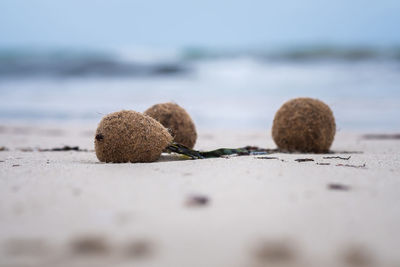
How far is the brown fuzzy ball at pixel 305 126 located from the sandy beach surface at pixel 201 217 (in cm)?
161

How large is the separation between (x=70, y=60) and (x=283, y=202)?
90.4 ft

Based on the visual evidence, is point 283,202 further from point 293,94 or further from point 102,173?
point 293,94

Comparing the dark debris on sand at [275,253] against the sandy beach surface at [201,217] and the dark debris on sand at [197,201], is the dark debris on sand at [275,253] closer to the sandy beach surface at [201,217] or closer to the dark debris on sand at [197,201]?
the sandy beach surface at [201,217]

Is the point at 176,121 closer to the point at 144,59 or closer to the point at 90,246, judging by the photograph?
the point at 90,246

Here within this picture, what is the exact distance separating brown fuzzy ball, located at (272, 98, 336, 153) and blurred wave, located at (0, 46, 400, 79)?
59.9ft

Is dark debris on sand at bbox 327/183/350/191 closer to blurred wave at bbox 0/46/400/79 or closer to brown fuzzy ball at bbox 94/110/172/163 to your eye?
brown fuzzy ball at bbox 94/110/172/163

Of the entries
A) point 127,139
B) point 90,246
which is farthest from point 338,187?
point 127,139

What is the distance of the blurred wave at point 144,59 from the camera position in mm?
22984

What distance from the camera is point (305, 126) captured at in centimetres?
454

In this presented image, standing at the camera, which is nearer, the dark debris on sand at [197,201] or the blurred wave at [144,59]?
the dark debris on sand at [197,201]

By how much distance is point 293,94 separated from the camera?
44.8 ft

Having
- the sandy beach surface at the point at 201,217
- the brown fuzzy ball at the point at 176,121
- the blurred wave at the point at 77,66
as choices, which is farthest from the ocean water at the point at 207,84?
the sandy beach surface at the point at 201,217

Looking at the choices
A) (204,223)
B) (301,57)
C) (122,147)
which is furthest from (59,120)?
(301,57)

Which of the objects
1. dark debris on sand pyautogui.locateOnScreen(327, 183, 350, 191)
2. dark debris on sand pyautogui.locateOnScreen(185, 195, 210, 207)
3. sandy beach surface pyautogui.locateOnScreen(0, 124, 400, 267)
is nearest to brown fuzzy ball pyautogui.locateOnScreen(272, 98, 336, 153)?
sandy beach surface pyautogui.locateOnScreen(0, 124, 400, 267)
